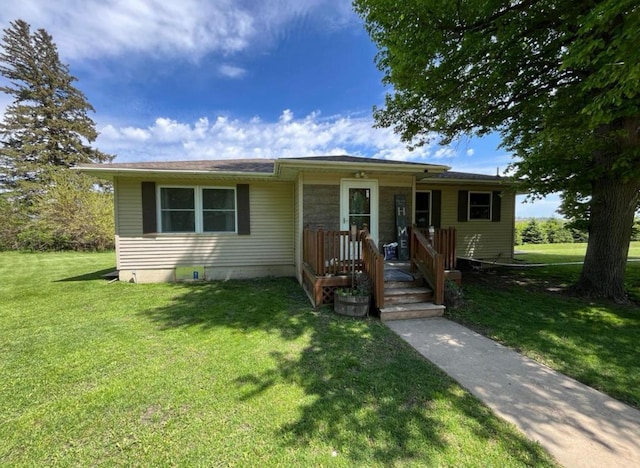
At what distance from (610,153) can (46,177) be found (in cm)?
2781

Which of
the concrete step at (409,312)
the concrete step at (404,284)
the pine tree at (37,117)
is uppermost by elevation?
the pine tree at (37,117)

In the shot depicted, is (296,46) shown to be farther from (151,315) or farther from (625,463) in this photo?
(625,463)

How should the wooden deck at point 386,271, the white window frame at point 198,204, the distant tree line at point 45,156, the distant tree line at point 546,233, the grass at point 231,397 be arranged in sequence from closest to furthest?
the grass at point 231,397 < the wooden deck at point 386,271 < the white window frame at point 198,204 < the distant tree line at point 45,156 < the distant tree line at point 546,233

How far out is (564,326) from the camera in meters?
4.18

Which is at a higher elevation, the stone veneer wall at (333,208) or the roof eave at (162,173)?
the roof eave at (162,173)

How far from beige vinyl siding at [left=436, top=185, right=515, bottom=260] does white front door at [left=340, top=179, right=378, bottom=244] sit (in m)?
4.14

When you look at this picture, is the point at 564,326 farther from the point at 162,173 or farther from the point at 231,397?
the point at 162,173

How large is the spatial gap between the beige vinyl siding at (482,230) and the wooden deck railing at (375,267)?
5689mm

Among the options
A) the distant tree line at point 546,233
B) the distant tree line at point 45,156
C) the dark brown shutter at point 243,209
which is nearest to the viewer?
the dark brown shutter at point 243,209

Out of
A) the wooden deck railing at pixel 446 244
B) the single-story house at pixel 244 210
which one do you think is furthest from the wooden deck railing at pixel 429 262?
the single-story house at pixel 244 210

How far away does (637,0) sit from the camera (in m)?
3.48

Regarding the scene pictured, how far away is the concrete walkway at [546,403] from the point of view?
1.89 meters

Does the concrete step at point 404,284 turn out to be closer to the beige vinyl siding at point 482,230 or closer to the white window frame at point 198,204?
the white window frame at point 198,204

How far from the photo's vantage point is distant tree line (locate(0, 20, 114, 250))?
14.4m
